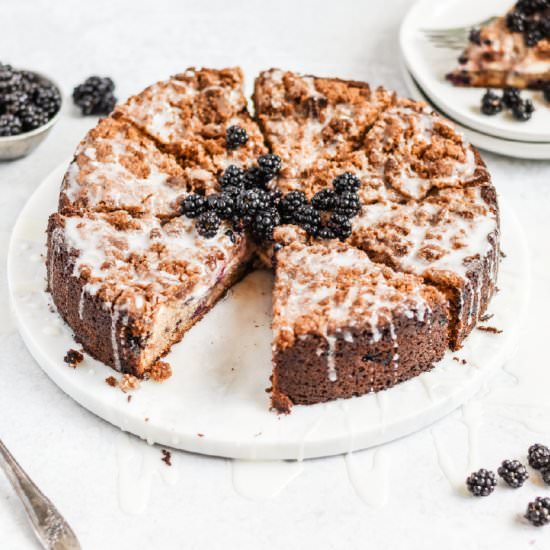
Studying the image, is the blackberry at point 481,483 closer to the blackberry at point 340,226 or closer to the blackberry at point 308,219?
the blackberry at point 340,226

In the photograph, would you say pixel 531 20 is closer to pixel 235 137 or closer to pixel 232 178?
pixel 235 137

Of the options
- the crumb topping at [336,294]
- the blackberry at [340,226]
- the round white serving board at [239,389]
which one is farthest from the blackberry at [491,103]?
the crumb topping at [336,294]

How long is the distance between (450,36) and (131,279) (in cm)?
339

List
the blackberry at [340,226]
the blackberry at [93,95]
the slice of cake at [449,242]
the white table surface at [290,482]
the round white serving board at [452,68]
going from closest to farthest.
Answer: the white table surface at [290,482]
the slice of cake at [449,242]
the blackberry at [340,226]
the round white serving board at [452,68]
the blackberry at [93,95]

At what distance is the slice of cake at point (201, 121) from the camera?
516 cm

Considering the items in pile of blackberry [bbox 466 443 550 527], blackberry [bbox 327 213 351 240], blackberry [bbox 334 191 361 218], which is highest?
blackberry [bbox 334 191 361 218]

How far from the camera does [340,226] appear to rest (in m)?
4.70

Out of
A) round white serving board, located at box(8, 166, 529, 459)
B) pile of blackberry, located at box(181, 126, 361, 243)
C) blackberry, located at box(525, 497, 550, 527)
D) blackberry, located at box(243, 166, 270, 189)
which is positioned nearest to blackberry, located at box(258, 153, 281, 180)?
blackberry, located at box(243, 166, 270, 189)

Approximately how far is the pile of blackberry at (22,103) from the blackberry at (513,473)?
12.0 ft

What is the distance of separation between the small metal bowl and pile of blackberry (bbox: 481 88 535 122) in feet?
9.40

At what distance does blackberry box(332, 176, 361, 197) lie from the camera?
4.84 metres

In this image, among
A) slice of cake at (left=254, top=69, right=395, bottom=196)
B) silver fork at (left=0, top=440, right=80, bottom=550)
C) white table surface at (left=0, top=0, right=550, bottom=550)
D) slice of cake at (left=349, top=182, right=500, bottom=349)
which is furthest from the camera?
slice of cake at (left=254, top=69, right=395, bottom=196)

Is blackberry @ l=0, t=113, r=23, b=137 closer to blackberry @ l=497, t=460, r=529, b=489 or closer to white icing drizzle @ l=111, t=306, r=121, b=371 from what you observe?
white icing drizzle @ l=111, t=306, r=121, b=371

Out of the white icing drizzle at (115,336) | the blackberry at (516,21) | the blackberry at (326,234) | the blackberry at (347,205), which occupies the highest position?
the blackberry at (516,21)
